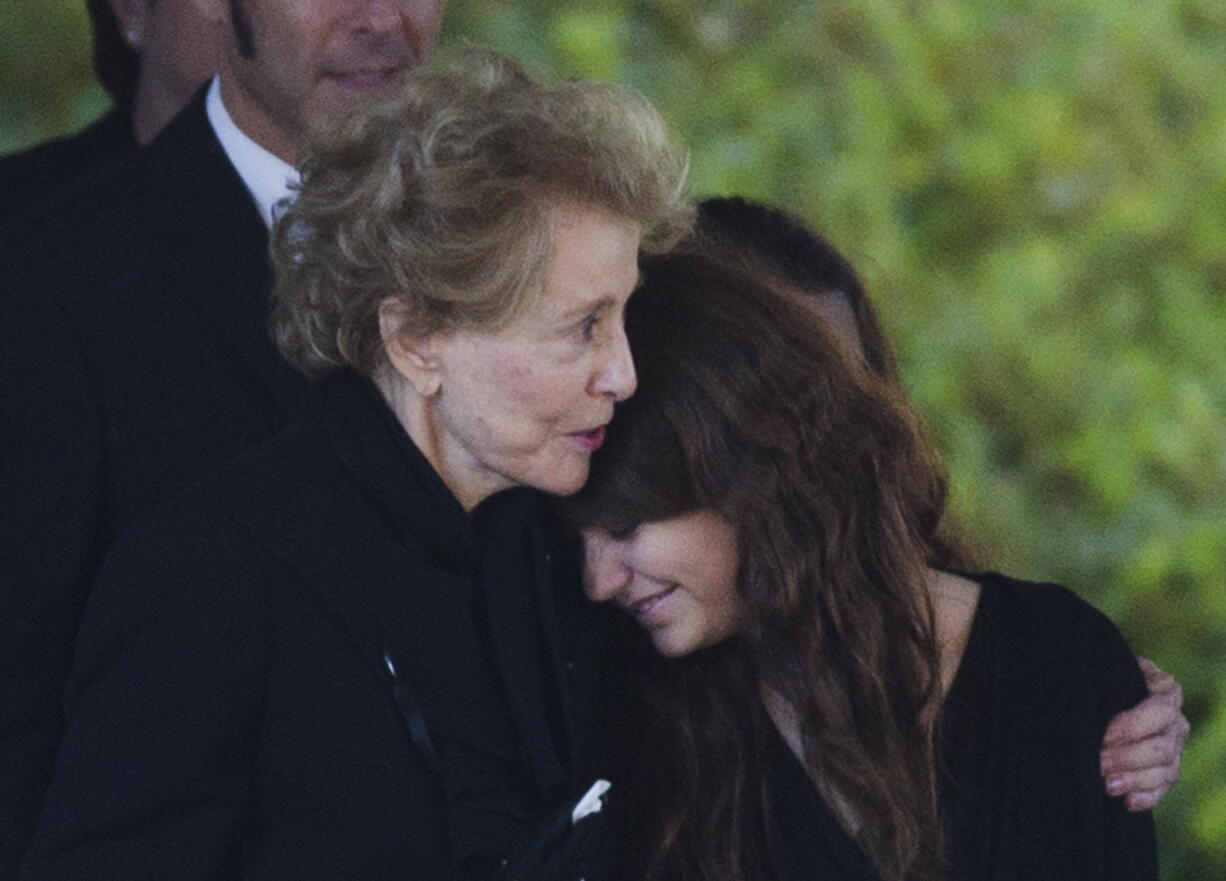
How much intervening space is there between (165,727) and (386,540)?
0.87 ft

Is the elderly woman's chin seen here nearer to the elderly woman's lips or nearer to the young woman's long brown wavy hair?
the elderly woman's lips

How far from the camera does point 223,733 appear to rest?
1.76 meters

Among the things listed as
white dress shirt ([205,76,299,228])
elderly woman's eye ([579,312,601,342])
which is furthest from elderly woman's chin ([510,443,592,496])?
white dress shirt ([205,76,299,228])

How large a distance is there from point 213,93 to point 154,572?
2.75 ft

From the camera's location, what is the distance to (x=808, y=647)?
2.12 metres

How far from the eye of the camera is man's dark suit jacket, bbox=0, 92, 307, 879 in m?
2.04

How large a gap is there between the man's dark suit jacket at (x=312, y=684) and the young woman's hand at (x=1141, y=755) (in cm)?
60

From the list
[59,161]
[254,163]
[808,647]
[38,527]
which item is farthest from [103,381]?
[59,161]

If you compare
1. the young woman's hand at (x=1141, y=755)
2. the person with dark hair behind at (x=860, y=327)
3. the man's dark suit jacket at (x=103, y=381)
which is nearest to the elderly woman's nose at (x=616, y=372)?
the person with dark hair behind at (x=860, y=327)

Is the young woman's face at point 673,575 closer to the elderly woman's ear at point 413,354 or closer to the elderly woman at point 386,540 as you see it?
the elderly woman at point 386,540

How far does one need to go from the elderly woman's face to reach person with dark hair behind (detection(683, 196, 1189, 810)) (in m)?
0.36

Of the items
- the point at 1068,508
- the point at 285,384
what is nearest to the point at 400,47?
the point at 285,384

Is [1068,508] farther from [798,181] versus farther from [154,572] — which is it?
[154,572]

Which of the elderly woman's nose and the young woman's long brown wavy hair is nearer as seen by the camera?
the elderly woman's nose
